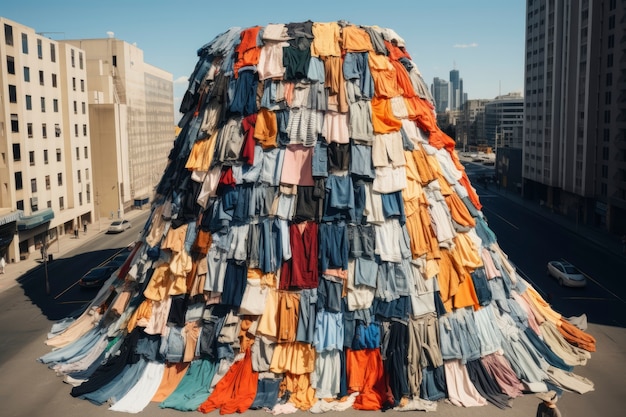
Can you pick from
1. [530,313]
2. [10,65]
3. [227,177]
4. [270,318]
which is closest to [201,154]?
[227,177]

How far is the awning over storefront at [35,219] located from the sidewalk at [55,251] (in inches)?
132

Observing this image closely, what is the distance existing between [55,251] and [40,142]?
12.1 meters

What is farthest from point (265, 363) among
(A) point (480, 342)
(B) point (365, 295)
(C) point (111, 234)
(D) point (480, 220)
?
(C) point (111, 234)

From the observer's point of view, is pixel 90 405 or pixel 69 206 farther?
pixel 69 206

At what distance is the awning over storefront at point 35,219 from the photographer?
60125 millimetres

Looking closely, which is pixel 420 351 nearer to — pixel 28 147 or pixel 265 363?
pixel 265 363

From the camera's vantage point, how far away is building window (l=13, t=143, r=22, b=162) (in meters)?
60.1

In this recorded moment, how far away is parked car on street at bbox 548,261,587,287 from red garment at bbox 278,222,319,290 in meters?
25.6

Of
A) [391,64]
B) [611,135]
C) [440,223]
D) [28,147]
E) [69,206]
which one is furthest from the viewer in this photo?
[69,206]

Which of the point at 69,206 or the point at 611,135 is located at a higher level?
the point at 611,135

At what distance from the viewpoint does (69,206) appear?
2953 inches

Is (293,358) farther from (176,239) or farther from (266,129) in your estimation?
(266,129)

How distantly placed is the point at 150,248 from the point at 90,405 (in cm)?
847

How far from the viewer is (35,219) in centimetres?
6200
